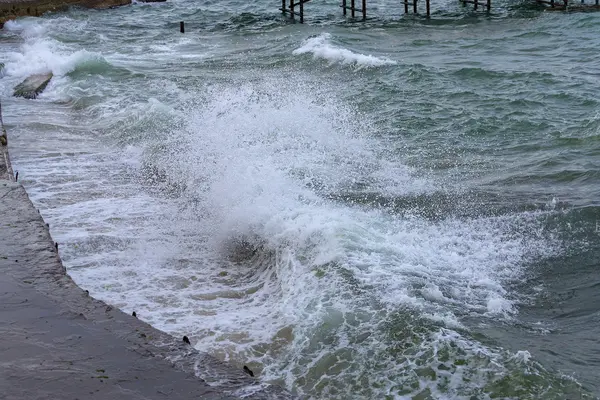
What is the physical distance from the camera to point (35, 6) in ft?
110

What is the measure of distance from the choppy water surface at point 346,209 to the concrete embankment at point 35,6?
1406 centimetres

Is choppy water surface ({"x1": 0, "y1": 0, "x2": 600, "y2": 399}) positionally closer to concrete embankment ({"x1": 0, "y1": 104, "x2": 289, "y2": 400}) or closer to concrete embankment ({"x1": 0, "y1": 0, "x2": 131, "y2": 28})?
concrete embankment ({"x1": 0, "y1": 104, "x2": 289, "y2": 400})

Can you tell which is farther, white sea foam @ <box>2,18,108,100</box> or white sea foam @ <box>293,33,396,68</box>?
white sea foam @ <box>293,33,396,68</box>

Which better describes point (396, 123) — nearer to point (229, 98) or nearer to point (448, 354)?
point (229, 98)

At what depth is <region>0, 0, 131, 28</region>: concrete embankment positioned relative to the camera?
31.7 meters

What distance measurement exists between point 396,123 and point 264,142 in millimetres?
2701

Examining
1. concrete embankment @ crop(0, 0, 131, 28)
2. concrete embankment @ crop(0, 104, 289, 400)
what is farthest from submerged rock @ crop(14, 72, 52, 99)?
concrete embankment @ crop(0, 0, 131, 28)

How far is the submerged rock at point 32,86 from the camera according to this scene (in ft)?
53.2

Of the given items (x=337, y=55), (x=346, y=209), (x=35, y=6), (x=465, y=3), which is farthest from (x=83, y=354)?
(x=35, y=6)

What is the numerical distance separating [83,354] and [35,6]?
31.9 metres

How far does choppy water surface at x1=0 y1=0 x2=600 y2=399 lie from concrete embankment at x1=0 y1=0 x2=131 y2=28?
1406cm

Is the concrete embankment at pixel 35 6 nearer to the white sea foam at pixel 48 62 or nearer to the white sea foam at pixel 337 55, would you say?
the white sea foam at pixel 48 62

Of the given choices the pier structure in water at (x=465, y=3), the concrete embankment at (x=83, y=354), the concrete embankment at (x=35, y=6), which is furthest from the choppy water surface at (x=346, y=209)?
the concrete embankment at (x=35, y=6)

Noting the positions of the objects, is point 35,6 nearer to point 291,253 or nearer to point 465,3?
point 465,3
